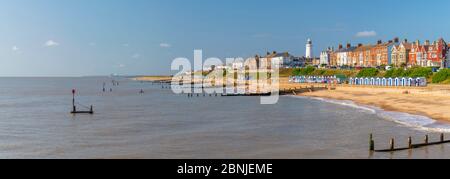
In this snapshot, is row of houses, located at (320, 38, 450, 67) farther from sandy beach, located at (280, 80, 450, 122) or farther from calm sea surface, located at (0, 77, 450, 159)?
calm sea surface, located at (0, 77, 450, 159)

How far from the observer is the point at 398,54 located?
150m

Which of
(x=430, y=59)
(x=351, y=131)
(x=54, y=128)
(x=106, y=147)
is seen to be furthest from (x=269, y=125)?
(x=430, y=59)

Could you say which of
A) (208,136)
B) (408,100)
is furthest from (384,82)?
(208,136)

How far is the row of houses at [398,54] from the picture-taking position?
418 ft

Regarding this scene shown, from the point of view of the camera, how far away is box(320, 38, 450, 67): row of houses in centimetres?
12750

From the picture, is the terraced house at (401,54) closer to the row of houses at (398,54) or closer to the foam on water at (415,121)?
the row of houses at (398,54)

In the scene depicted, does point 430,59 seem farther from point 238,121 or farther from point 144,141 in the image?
point 144,141

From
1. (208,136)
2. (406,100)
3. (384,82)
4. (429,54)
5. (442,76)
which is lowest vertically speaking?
(208,136)

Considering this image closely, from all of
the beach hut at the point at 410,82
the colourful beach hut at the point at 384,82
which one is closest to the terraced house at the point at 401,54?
the colourful beach hut at the point at 384,82

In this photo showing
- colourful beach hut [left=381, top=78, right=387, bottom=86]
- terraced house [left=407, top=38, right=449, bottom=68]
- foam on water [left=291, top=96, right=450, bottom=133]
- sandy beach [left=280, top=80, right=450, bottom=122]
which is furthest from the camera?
terraced house [left=407, top=38, right=449, bottom=68]

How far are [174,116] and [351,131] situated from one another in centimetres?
2332

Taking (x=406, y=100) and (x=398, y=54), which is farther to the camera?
(x=398, y=54)

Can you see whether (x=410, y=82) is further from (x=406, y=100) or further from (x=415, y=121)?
(x=415, y=121)

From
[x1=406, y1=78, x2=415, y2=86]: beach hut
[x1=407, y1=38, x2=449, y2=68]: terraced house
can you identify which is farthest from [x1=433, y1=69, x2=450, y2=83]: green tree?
[x1=407, y1=38, x2=449, y2=68]: terraced house
